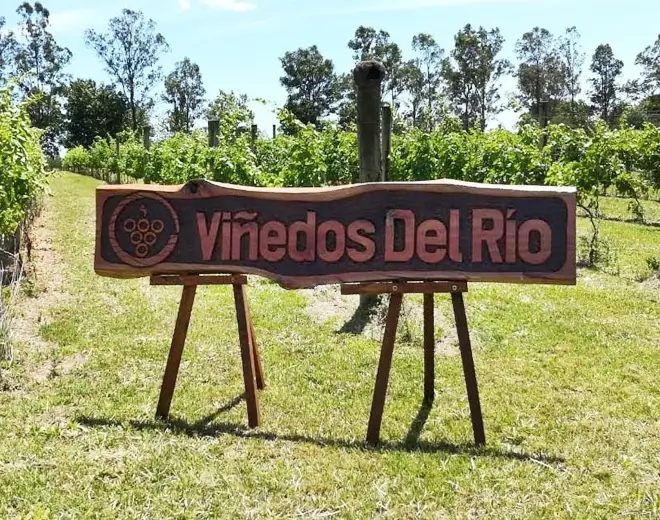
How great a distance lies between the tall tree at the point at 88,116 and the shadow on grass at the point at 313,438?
50400 millimetres

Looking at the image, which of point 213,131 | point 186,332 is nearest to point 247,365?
point 186,332

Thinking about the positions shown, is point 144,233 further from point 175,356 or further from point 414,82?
point 414,82

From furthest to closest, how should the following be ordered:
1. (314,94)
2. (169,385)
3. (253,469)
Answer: (314,94), (169,385), (253,469)

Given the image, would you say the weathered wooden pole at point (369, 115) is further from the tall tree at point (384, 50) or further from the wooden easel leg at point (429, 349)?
the tall tree at point (384, 50)

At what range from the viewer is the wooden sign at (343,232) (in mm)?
3695

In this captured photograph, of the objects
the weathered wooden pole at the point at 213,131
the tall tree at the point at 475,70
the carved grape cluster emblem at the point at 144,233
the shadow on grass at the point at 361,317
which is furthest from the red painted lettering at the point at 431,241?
the tall tree at the point at 475,70

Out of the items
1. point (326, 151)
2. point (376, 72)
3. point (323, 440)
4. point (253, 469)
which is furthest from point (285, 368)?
point (326, 151)

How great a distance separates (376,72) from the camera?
5.77 metres

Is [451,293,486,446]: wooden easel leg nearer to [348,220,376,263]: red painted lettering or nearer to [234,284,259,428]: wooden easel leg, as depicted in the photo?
[348,220,376,263]: red painted lettering

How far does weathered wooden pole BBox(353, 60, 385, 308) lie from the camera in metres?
5.76

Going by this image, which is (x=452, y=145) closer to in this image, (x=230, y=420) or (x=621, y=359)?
(x=621, y=359)

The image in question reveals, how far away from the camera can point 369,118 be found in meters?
6.06

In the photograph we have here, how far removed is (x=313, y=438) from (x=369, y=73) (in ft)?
11.0

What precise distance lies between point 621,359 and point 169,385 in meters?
3.63
